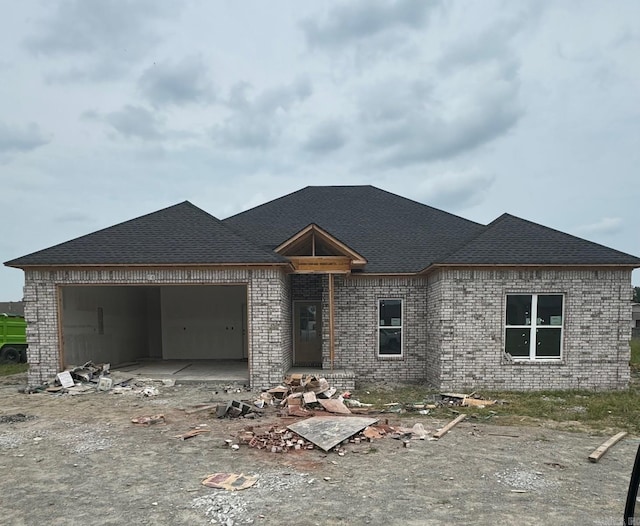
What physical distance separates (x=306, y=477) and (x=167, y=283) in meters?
7.47

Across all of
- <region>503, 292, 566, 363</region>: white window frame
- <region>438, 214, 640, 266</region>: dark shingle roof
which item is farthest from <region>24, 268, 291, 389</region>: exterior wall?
<region>503, 292, 566, 363</region>: white window frame

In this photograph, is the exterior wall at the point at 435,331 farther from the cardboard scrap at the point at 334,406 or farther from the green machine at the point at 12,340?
Answer: the green machine at the point at 12,340

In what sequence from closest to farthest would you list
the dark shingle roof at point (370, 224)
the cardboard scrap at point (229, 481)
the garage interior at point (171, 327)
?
the cardboard scrap at point (229, 481) → the dark shingle roof at point (370, 224) → the garage interior at point (171, 327)

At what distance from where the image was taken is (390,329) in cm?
1386

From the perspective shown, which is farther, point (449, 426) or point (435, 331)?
point (435, 331)

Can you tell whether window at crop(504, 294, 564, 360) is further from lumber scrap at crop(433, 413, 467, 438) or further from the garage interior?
the garage interior

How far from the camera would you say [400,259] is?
14148mm

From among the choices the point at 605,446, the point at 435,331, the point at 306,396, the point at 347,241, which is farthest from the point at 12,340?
the point at 605,446

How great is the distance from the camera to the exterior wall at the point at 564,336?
11.9 meters

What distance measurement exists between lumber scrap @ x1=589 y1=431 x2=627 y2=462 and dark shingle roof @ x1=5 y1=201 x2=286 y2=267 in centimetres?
766

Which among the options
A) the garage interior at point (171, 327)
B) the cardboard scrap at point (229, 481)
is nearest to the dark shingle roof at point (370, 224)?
the garage interior at point (171, 327)

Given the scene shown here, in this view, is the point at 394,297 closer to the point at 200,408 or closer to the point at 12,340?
the point at 200,408

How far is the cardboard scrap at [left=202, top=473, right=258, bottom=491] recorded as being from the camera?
5.53 m

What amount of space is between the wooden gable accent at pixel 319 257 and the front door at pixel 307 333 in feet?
8.56
